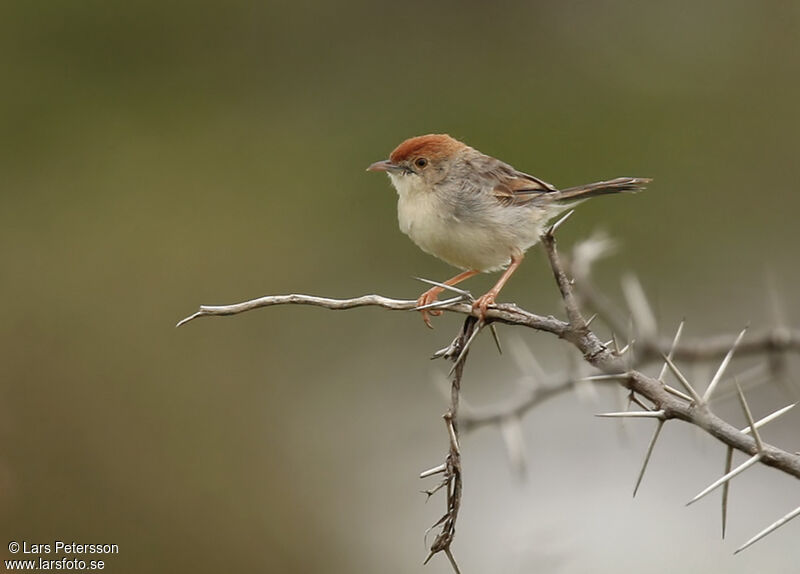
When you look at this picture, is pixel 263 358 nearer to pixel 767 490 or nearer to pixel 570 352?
pixel 767 490

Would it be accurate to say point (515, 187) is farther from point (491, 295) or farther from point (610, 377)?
point (610, 377)

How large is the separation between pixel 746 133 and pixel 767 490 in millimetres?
6303

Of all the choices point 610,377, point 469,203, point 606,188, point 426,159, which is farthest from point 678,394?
point 426,159

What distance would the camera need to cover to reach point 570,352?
330 cm

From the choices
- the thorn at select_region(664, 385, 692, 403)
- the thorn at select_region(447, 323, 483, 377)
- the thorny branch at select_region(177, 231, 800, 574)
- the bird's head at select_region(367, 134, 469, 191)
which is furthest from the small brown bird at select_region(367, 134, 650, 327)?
the thorn at select_region(664, 385, 692, 403)

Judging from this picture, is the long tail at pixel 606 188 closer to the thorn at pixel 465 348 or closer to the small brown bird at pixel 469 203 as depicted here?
the small brown bird at pixel 469 203

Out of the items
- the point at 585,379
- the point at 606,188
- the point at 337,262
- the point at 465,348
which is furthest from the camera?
the point at 337,262

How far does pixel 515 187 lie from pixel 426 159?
0.45 meters

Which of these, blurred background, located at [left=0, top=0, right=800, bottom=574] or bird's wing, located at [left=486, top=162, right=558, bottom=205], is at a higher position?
bird's wing, located at [left=486, top=162, right=558, bottom=205]

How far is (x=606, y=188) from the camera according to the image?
423 centimetres

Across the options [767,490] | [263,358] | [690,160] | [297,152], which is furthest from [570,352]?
[297,152]

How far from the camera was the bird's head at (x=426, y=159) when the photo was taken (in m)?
4.89

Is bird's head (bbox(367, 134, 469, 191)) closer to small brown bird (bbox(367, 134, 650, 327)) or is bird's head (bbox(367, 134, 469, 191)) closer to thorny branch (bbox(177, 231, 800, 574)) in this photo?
small brown bird (bbox(367, 134, 650, 327))

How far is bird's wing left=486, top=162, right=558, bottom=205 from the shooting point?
15.5ft
